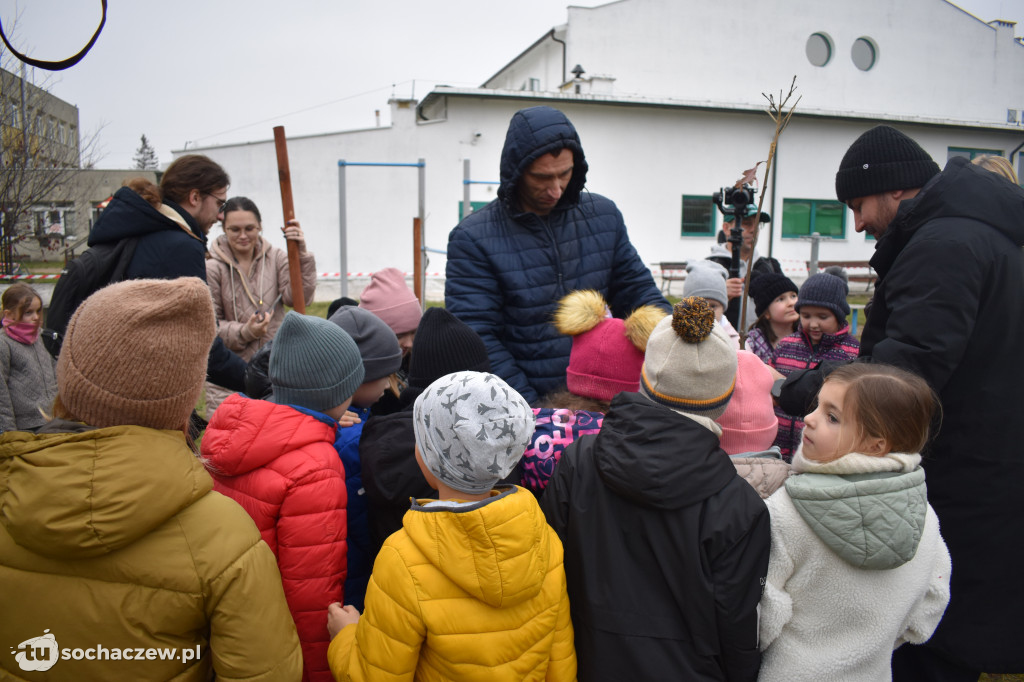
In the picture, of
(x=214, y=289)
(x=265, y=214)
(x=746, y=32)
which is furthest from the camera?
(x=746, y=32)

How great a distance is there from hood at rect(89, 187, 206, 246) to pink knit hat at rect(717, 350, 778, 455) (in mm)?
2269

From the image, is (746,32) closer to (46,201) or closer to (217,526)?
(46,201)

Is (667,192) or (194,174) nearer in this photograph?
(194,174)

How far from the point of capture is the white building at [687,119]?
1662 cm

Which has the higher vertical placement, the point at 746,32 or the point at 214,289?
the point at 746,32

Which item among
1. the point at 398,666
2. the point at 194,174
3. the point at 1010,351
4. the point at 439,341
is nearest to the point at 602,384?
the point at 439,341

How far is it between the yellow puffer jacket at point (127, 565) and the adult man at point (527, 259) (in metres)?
1.25

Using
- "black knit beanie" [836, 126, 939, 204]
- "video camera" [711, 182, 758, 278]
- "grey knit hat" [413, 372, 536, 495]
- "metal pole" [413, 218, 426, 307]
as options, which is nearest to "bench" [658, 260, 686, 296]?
"metal pole" [413, 218, 426, 307]

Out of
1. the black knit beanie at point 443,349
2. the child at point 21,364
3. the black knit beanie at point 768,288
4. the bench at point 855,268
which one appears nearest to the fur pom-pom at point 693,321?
the black knit beanie at point 443,349

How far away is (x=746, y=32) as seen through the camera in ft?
73.5

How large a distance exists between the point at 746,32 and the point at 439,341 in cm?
2431

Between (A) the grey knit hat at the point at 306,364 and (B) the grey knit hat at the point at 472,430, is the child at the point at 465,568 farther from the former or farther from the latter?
(A) the grey knit hat at the point at 306,364

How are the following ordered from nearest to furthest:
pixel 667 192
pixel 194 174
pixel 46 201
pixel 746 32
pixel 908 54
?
pixel 194 174, pixel 46 201, pixel 667 192, pixel 746 32, pixel 908 54

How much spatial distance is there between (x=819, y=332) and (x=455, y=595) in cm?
240
